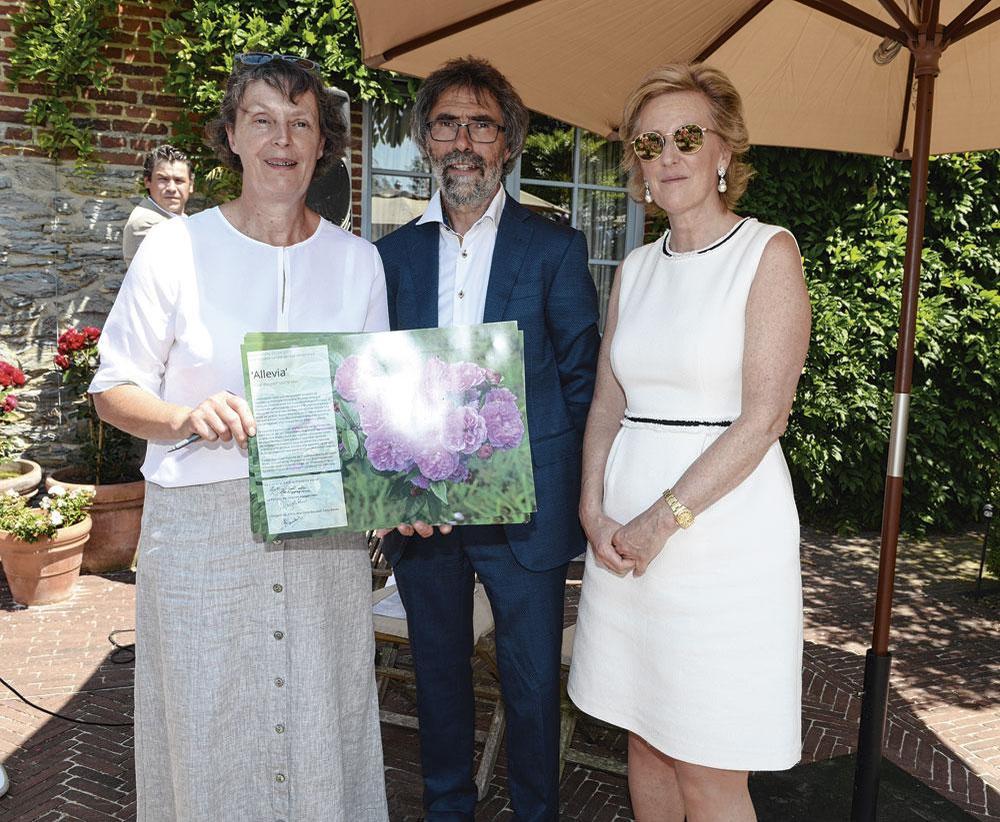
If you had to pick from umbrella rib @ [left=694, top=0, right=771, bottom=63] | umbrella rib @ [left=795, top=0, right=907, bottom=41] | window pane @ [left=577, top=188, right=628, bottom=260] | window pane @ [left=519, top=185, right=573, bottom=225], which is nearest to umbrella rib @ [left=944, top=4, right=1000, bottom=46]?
umbrella rib @ [left=795, top=0, right=907, bottom=41]

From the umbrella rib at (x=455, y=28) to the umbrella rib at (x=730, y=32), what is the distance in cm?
81

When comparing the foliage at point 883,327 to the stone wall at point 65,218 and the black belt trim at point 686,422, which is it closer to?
the stone wall at point 65,218

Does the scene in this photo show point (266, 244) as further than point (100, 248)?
No

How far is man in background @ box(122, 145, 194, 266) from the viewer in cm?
559

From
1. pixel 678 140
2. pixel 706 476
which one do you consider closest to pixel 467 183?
pixel 678 140

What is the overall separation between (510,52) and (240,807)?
2712 mm

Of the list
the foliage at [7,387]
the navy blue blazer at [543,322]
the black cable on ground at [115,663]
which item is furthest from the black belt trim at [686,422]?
the foliage at [7,387]

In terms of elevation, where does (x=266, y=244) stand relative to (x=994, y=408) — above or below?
above

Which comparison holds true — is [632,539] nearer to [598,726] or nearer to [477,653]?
[477,653]

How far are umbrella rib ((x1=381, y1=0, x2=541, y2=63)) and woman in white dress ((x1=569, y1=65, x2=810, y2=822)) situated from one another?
837mm

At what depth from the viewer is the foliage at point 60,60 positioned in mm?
5863

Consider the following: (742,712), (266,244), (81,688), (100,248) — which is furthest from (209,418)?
(100,248)

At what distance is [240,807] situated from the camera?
2.25 metres

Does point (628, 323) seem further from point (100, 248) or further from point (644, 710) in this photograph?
point (100, 248)
